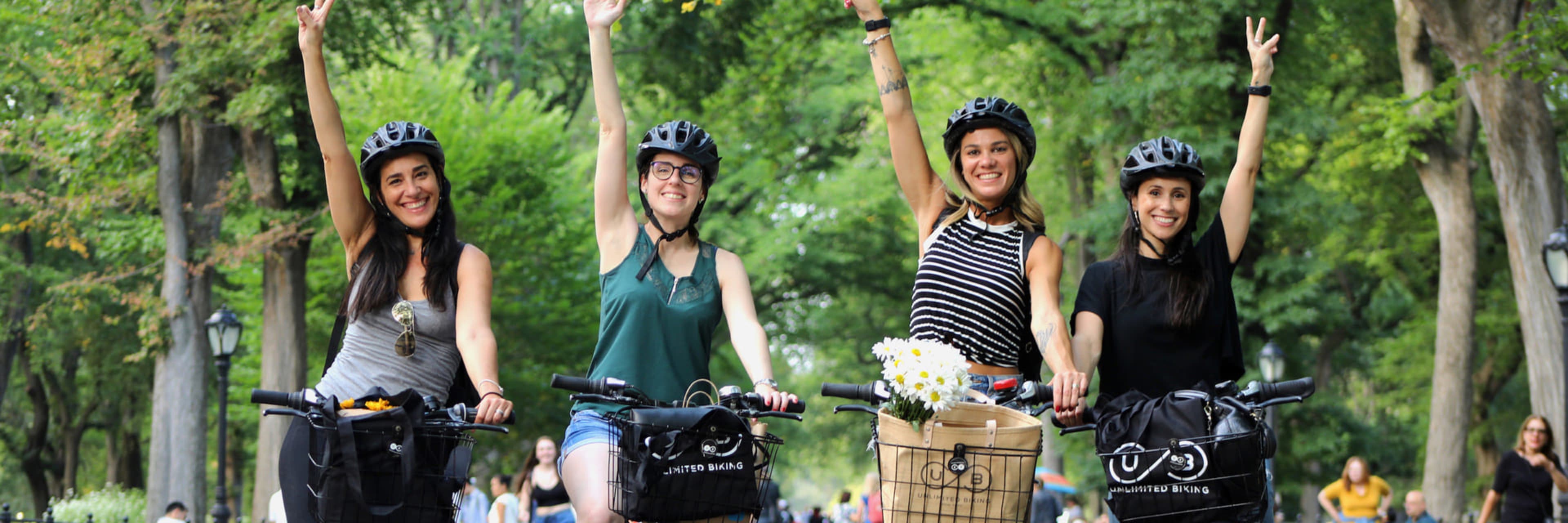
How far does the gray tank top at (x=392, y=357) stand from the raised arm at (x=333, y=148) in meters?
0.23

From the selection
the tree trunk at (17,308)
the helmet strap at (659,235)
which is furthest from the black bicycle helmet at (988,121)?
the tree trunk at (17,308)

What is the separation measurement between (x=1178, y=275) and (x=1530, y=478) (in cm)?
819

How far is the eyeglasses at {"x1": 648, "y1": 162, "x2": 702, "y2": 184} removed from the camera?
15.4 ft

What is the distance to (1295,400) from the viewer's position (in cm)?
407

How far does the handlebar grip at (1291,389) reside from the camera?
3.94m

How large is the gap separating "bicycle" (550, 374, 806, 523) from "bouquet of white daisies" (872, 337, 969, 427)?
0.92 feet

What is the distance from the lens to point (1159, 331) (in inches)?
183

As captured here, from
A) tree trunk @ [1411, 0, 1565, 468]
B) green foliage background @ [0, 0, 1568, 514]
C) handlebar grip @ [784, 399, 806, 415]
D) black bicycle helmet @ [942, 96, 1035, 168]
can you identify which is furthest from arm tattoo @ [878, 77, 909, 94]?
tree trunk @ [1411, 0, 1565, 468]

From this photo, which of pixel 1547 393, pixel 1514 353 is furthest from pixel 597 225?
pixel 1514 353

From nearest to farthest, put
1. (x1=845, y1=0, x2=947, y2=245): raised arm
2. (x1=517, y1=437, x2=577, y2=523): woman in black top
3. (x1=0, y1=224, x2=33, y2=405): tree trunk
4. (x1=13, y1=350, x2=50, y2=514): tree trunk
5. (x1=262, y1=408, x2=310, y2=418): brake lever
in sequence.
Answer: (x1=262, y1=408, x2=310, y2=418): brake lever
(x1=845, y1=0, x2=947, y2=245): raised arm
(x1=517, y1=437, x2=577, y2=523): woman in black top
(x1=0, y1=224, x2=33, y2=405): tree trunk
(x1=13, y1=350, x2=50, y2=514): tree trunk

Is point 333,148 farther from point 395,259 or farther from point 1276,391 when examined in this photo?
point 1276,391

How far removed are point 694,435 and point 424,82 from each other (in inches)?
836

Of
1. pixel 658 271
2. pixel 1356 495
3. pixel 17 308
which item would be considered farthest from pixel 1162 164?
pixel 17 308

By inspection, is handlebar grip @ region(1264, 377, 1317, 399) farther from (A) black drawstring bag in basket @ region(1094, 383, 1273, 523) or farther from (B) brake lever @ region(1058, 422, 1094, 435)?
(B) brake lever @ region(1058, 422, 1094, 435)
